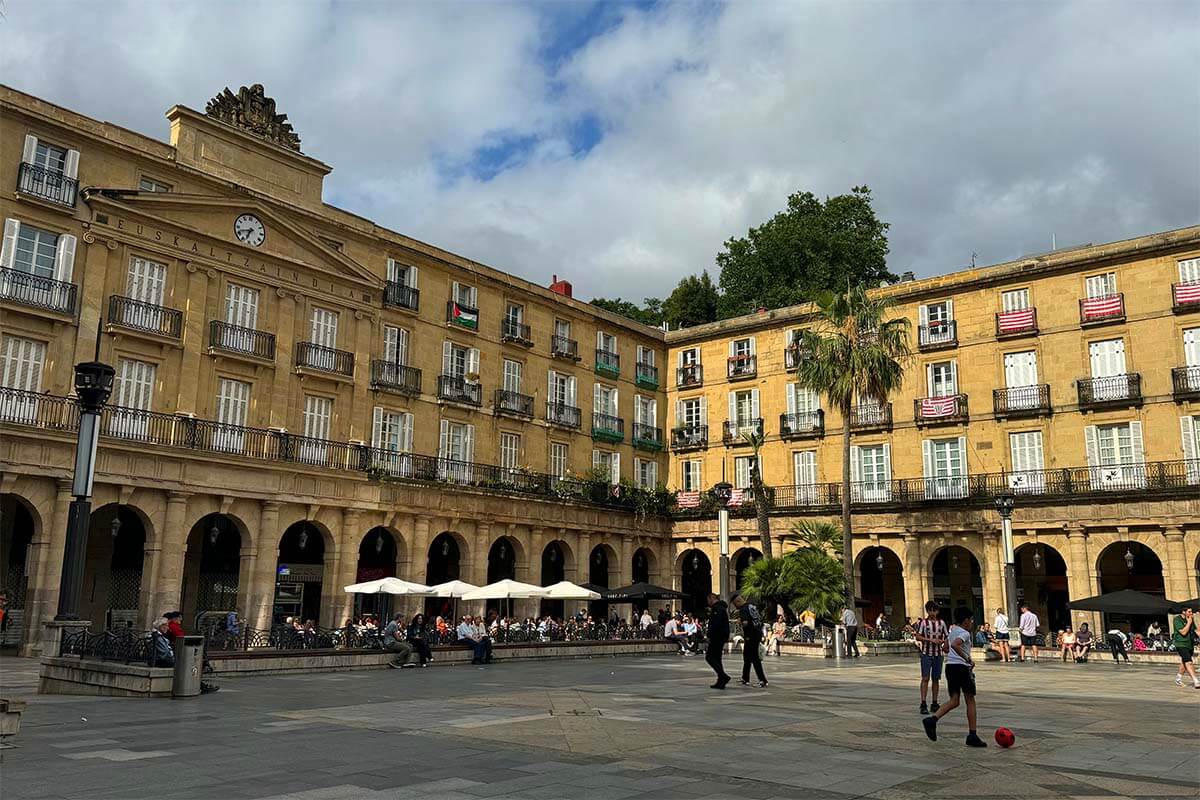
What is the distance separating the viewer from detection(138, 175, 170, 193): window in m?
28.7

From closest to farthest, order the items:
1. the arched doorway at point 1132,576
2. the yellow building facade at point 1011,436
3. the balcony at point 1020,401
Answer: the yellow building facade at point 1011,436 → the balcony at point 1020,401 → the arched doorway at point 1132,576

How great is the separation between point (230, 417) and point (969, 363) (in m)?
28.5

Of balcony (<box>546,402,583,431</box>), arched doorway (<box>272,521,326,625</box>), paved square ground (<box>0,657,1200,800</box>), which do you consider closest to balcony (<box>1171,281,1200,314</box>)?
paved square ground (<box>0,657,1200,800</box>)

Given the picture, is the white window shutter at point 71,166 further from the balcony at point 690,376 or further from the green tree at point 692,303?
the green tree at point 692,303

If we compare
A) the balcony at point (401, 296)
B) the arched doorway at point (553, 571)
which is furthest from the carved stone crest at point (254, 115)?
the arched doorway at point (553, 571)

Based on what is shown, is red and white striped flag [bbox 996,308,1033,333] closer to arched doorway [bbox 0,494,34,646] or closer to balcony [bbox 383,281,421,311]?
balcony [bbox 383,281,421,311]

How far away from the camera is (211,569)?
32.0m

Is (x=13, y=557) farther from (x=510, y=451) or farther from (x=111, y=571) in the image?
(x=510, y=451)

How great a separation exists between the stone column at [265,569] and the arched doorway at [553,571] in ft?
44.3

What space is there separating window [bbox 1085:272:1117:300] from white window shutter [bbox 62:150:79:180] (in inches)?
1388

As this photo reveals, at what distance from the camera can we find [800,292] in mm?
55750

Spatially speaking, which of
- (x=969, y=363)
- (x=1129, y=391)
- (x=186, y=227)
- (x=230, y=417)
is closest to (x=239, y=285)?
(x=186, y=227)

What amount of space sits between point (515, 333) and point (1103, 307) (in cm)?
2298

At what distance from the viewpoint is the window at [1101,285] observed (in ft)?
120
